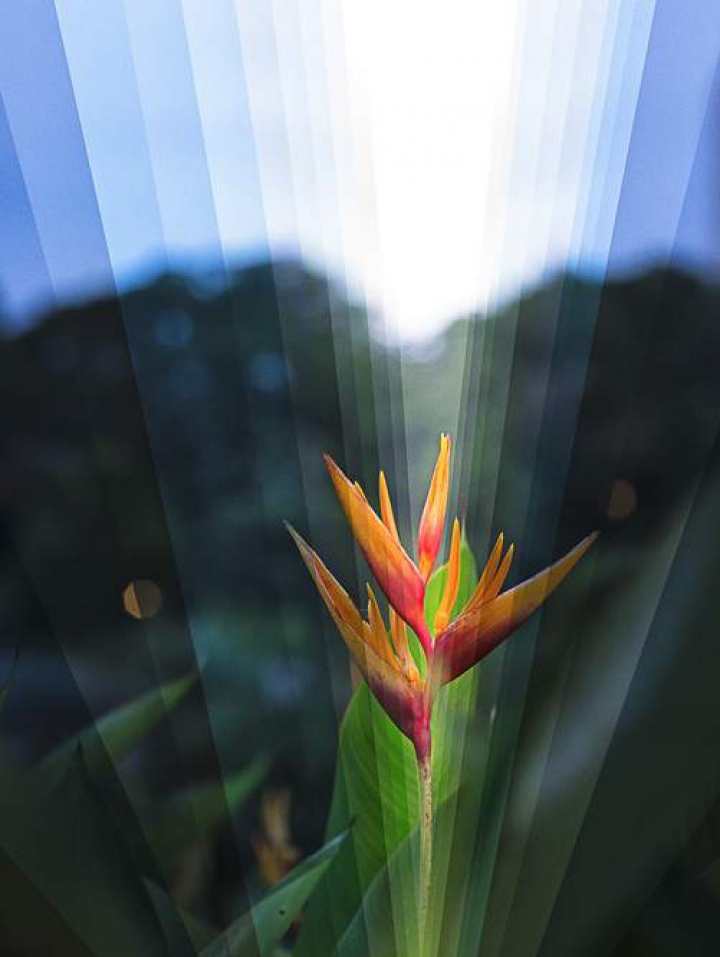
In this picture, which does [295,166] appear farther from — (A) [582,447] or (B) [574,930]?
(B) [574,930]

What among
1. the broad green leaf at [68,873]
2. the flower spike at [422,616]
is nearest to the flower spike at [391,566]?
the flower spike at [422,616]

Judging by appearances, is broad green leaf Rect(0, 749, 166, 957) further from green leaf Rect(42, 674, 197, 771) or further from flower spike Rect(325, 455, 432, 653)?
flower spike Rect(325, 455, 432, 653)

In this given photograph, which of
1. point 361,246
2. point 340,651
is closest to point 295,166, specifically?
point 361,246

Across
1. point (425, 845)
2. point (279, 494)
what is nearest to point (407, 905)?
point (425, 845)

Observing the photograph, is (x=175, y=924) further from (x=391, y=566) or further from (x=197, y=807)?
(x=391, y=566)

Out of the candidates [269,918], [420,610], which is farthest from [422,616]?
[269,918]

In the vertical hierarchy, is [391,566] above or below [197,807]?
above

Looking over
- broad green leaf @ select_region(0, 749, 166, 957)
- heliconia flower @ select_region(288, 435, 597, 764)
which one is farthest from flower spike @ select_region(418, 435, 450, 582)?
broad green leaf @ select_region(0, 749, 166, 957)
